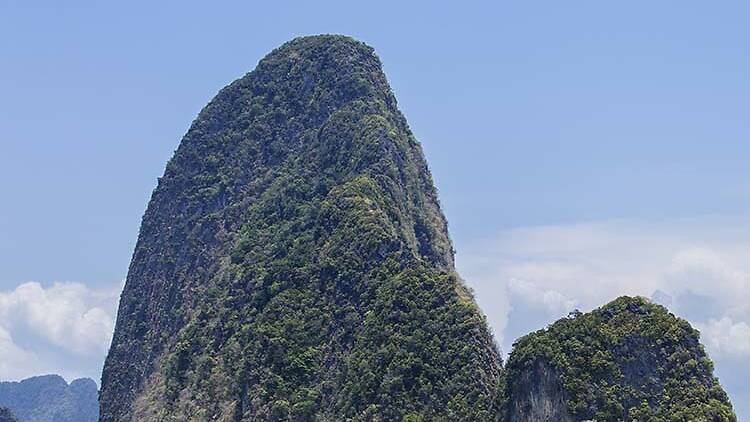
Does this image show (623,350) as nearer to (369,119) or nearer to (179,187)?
(369,119)

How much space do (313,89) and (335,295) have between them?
1314 inches

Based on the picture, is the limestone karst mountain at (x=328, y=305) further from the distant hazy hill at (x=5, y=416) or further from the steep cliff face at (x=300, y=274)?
the distant hazy hill at (x=5, y=416)

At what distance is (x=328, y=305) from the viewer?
75312 millimetres

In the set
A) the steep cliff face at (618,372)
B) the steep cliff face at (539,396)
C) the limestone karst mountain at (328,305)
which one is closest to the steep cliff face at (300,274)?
the limestone karst mountain at (328,305)

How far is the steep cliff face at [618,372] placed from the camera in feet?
168

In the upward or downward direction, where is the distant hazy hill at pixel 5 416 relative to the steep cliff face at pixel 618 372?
upward

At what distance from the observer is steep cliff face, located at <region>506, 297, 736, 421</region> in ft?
168

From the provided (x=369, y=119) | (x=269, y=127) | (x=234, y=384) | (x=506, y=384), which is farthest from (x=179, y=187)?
(x=506, y=384)

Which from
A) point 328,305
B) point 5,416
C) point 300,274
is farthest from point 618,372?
point 5,416

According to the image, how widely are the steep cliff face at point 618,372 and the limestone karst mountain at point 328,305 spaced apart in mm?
91

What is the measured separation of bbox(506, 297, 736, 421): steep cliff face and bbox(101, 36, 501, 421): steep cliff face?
3721 millimetres

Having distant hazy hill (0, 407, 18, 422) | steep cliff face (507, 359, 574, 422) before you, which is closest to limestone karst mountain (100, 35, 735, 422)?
steep cliff face (507, 359, 574, 422)

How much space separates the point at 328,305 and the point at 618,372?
2848 cm

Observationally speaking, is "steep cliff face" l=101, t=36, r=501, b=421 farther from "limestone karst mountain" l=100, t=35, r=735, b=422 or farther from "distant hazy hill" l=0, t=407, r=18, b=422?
"distant hazy hill" l=0, t=407, r=18, b=422
